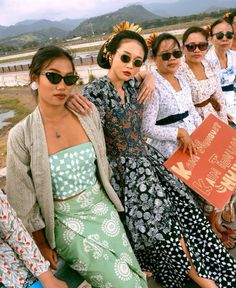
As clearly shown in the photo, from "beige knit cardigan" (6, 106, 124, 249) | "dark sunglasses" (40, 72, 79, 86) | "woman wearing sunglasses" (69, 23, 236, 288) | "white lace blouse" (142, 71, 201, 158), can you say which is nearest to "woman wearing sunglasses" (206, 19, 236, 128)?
"white lace blouse" (142, 71, 201, 158)

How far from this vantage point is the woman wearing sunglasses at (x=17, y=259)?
1475 mm

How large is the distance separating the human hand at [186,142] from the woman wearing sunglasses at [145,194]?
0.22m

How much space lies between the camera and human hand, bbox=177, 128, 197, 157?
2.46 metres

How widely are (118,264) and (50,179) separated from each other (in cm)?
56

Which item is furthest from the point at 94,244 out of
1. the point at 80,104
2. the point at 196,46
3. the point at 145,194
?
the point at 196,46

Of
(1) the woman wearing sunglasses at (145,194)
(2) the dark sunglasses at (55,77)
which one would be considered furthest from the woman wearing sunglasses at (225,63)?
(2) the dark sunglasses at (55,77)

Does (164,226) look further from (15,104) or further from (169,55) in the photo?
(15,104)

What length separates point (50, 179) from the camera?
5.92ft

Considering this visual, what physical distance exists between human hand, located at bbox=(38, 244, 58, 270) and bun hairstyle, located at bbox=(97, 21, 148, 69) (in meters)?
1.29

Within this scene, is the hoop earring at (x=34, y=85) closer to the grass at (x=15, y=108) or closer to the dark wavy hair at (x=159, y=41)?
the dark wavy hair at (x=159, y=41)

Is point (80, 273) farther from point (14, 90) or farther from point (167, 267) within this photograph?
point (14, 90)

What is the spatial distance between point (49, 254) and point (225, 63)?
2.57 m

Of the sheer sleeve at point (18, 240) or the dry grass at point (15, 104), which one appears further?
the dry grass at point (15, 104)

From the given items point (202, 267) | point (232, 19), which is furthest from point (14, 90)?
point (202, 267)
